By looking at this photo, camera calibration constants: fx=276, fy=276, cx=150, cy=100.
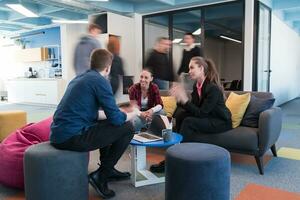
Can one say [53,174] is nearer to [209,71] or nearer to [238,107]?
[209,71]

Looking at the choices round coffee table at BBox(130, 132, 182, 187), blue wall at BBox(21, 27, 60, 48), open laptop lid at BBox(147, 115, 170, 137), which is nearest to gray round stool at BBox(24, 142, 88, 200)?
round coffee table at BBox(130, 132, 182, 187)

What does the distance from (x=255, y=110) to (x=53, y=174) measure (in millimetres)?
2175

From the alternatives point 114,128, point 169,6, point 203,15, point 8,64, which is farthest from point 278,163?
point 8,64

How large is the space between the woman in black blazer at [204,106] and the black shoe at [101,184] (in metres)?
0.65

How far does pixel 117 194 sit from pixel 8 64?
397 inches

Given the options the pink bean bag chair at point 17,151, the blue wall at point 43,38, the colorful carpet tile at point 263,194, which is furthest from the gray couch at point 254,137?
the blue wall at point 43,38

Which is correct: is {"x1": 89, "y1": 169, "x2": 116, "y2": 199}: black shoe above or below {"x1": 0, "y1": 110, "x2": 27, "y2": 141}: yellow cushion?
below

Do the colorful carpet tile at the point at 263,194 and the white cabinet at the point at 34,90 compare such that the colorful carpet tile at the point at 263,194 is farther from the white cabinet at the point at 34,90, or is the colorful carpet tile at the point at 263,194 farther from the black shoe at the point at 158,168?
the white cabinet at the point at 34,90

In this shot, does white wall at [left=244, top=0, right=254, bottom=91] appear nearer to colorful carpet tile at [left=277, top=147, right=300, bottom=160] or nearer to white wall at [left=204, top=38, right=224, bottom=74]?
colorful carpet tile at [left=277, top=147, right=300, bottom=160]

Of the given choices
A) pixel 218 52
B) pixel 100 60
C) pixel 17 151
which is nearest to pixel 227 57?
pixel 218 52

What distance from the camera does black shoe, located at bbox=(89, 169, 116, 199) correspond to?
7.19 feet

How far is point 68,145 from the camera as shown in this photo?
196 centimetres

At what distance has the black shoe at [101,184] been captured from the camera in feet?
7.19

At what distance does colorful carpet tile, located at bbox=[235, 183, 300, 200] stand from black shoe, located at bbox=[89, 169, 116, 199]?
3.35 feet
